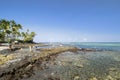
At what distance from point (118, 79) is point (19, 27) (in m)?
71.4

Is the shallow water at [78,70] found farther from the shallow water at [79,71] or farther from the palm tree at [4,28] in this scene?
the palm tree at [4,28]

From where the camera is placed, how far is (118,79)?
14.6m

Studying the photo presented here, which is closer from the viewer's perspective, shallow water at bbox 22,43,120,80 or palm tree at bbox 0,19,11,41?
shallow water at bbox 22,43,120,80

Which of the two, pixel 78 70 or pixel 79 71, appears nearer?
pixel 79 71

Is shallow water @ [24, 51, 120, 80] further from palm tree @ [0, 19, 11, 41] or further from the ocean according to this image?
palm tree @ [0, 19, 11, 41]

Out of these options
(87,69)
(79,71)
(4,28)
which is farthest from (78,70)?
(4,28)

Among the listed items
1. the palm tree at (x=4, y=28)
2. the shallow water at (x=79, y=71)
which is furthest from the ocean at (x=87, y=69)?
the palm tree at (x=4, y=28)

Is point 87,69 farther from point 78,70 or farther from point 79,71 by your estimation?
point 79,71

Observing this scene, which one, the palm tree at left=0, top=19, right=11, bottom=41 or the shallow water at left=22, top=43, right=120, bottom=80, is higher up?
the palm tree at left=0, top=19, right=11, bottom=41

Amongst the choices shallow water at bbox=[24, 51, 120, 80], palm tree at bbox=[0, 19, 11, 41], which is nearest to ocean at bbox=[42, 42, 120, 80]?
shallow water at bbox=[24, 51, 120, 80]

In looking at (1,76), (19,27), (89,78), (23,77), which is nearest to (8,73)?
(1,76)

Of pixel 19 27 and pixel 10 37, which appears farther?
pixel 19 27

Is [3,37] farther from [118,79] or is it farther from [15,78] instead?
A: [118,79]

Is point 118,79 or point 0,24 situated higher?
point 0,24
